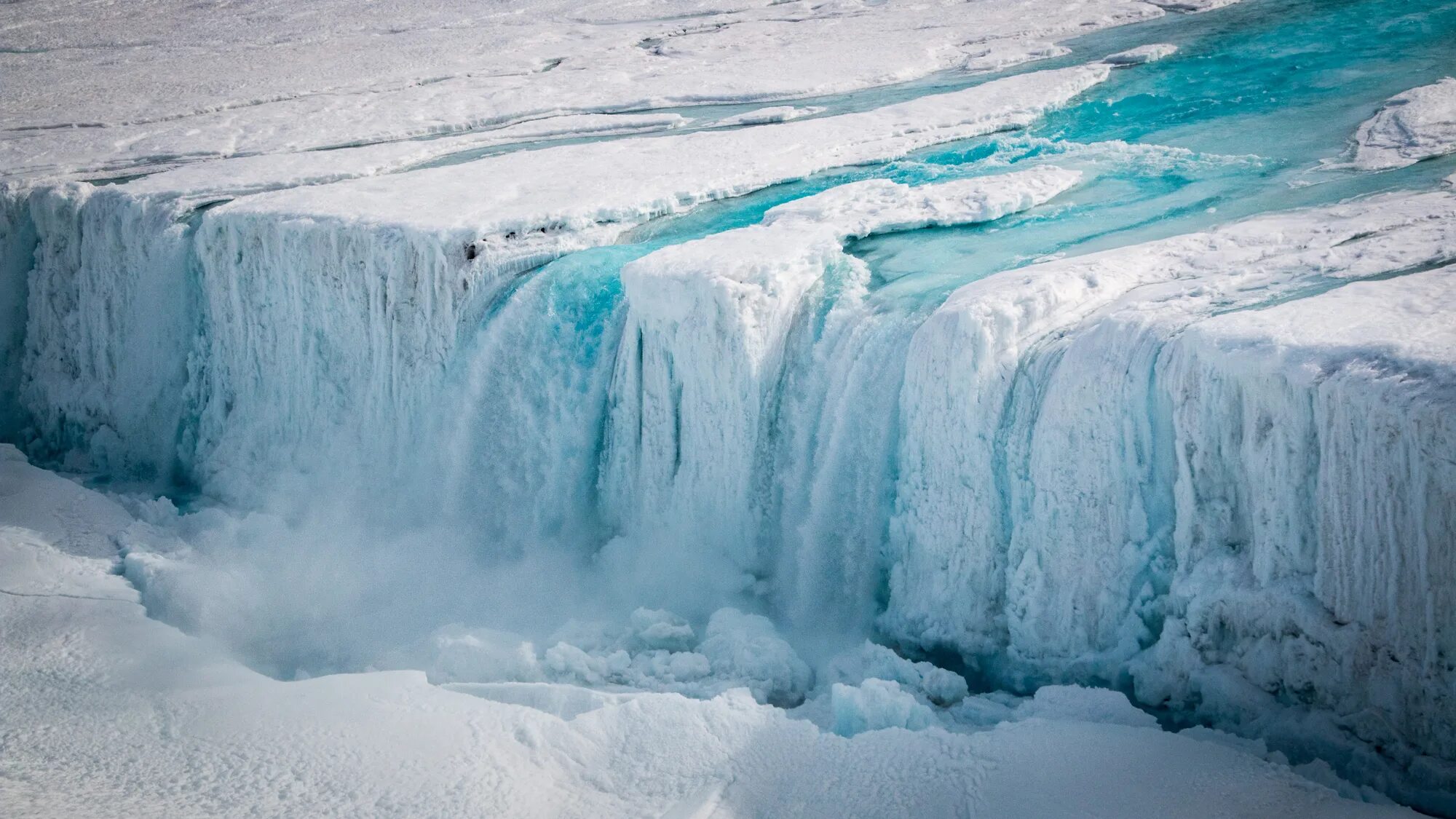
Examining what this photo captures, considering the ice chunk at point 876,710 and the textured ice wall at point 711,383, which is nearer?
the ice chunk at point 876,710

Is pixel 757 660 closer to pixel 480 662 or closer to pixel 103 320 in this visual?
pixel 480 662

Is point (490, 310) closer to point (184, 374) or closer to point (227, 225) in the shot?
point (227, 225)

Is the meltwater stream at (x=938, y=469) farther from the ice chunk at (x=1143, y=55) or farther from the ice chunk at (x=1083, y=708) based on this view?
the ice chunk at (x=1143, y=55)

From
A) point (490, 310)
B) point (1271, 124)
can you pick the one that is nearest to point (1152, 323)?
point (490, 310)

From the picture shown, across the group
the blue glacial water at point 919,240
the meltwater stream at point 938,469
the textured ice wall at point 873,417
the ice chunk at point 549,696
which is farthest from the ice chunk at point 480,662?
the blue glacial water at point 919,240

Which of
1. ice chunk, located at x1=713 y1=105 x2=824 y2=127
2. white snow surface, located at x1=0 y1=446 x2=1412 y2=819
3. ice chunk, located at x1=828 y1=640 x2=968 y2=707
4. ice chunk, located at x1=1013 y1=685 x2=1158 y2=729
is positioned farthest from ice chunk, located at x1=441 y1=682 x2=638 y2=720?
ice chunk, located at x1=713 y1=105 x2=824 y2=127

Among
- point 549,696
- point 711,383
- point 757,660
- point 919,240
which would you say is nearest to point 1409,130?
point 919,240
